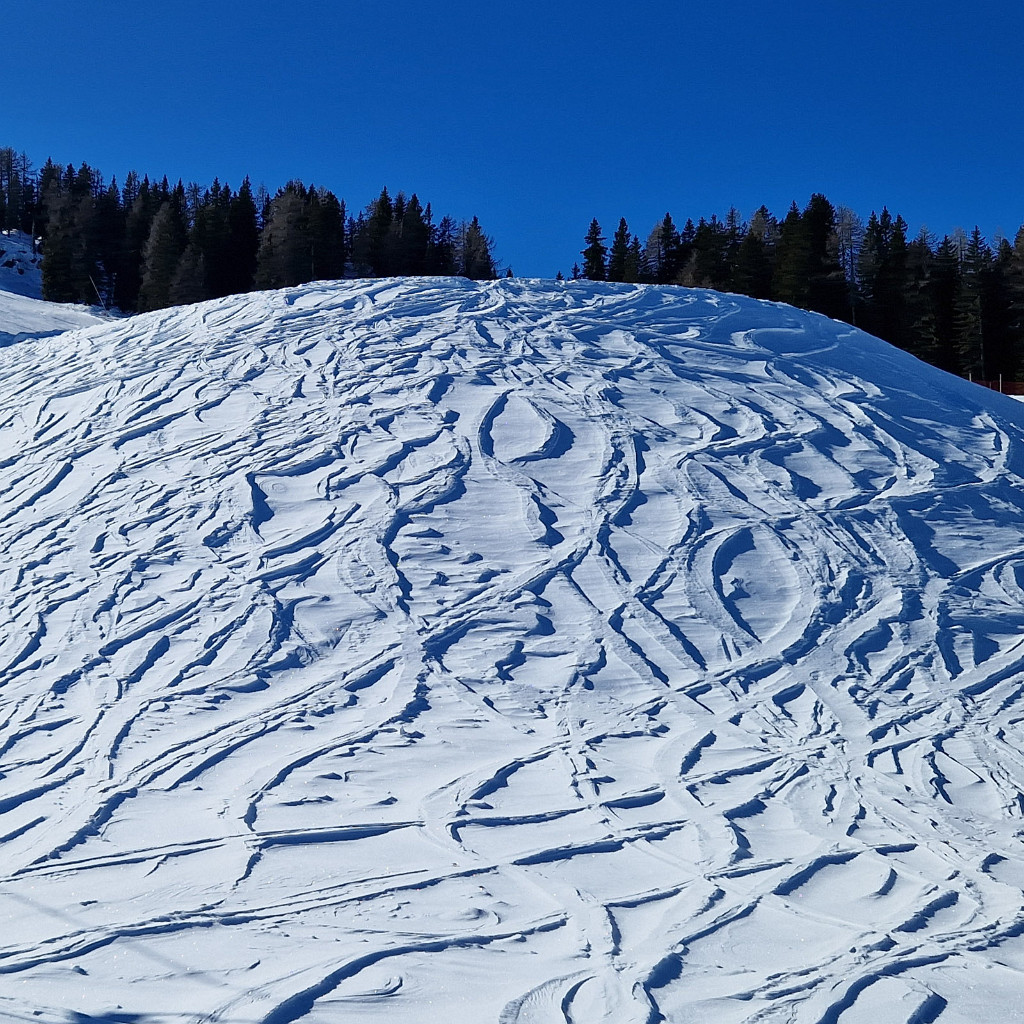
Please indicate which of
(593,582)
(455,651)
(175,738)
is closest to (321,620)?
(455,651)

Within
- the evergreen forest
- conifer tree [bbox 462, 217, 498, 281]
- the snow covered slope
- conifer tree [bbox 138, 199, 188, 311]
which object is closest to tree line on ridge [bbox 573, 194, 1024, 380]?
the evergreen forest

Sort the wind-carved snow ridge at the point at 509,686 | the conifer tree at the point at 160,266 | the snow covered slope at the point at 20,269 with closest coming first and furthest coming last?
1. the wind-carved snow ridge at the point at 509,686
2. the conifer tree at the point at 160,266
3. the snow covered slope at the point at 20,269

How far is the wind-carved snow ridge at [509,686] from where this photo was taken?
3.52m

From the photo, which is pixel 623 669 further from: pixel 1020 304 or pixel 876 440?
pixel 1020 304

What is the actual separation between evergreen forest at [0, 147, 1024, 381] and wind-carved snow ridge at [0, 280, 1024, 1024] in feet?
98.6

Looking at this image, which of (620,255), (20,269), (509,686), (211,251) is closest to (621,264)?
(620,255)

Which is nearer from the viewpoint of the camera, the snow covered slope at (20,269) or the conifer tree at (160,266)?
the conifer tree at (160,266)

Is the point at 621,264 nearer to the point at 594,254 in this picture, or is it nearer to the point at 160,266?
the point at 594,254

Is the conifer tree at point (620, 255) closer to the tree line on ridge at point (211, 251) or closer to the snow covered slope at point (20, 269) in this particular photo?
the tree line on ridge at point (211, 251)

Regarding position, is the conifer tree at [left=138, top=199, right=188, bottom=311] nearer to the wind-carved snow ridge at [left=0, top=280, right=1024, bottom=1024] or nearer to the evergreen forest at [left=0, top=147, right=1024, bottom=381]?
the evergreen forest at [left=0, top=147, right=1024, bottom=381]

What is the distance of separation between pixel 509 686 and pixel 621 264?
52697 mm

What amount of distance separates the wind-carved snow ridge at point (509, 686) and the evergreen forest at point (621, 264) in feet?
98.6

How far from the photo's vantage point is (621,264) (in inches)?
2191

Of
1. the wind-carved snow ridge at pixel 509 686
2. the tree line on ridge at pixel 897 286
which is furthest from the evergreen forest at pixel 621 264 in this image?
the wind-carved snow ridge at pixel 509 686
